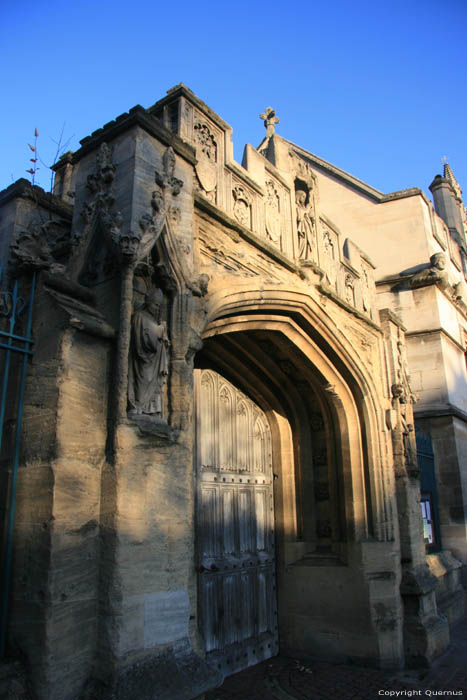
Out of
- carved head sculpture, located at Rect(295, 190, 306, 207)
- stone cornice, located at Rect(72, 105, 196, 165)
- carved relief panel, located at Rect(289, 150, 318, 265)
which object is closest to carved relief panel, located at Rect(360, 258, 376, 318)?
carved relief panel, located at Rect(289, 150, 318, 265)

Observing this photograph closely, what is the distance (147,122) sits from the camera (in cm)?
365

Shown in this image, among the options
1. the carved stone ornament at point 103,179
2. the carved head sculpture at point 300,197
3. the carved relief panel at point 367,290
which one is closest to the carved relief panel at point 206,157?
the carved stone ornament at point 103,179

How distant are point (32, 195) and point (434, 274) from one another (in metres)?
7.78

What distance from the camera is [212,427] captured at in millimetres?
5676

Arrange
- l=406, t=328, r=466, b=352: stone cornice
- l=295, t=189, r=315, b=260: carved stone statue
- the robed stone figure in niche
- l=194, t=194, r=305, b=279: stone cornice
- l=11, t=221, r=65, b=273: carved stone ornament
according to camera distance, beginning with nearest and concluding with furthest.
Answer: the robed stone figure in niche, l=11, t=221, r=65, b=273: carved stone ornament, l=194, t=194, r=305, b=279: stone cornice, l=295, t=189, r=315, b=260: carved stone statue, l=406, t=328, r=466, b=352: stone cornice

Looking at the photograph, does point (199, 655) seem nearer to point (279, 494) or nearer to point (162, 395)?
point (162, 395)

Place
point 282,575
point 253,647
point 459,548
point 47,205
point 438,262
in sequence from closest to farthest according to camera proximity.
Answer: point 47,205 → point 253,647 → point 282,575 → point 459,548 → point 438,262

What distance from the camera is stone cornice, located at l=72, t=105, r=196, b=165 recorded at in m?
3.62

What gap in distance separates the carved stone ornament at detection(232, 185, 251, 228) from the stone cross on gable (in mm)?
2236

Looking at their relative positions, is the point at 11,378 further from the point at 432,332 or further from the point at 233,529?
the point at 432,332

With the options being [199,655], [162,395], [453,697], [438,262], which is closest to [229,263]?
[162,395]

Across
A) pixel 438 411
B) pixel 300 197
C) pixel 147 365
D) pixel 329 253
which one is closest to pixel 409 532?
pixel 438 411

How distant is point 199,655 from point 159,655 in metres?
0.35

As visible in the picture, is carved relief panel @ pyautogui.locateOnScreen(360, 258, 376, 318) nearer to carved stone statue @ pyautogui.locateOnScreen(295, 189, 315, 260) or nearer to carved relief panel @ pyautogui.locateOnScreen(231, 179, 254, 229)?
carved stone statue @ pyautogui.locateOnScreen(295, 189, 315, 260)
